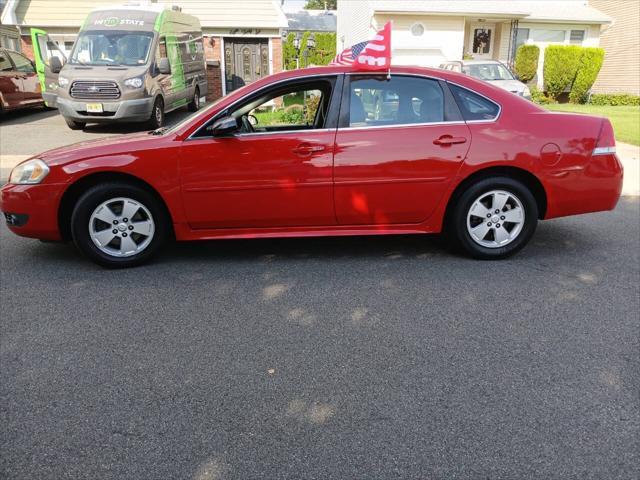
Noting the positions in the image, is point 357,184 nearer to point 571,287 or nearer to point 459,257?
point 459,257

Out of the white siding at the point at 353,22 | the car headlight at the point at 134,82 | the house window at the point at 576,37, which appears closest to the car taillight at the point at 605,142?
the car headlight at the point at 134,82

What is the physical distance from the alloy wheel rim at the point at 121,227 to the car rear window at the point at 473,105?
2.72m

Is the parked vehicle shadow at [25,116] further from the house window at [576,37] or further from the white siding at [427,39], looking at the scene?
the house window at [576,37]

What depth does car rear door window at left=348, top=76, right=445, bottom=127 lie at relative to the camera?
4.65 metres

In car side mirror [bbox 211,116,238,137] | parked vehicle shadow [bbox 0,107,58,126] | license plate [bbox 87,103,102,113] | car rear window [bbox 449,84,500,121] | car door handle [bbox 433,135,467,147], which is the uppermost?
car rear window [bbox 449,84,500,121]

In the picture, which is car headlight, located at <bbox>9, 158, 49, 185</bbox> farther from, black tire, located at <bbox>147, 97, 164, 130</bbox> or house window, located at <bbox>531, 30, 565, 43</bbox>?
house window, located at <bbox>531, 30, 565, 43</bbox>

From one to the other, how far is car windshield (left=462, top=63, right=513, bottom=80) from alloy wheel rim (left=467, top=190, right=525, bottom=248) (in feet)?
42.3

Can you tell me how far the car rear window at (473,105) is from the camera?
4.68m

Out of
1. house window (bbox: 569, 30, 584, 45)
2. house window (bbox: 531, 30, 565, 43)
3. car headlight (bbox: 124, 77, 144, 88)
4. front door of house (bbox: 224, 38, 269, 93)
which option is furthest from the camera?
house window (bbox: 569, 30, 584, 45)

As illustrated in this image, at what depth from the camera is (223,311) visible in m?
3.91

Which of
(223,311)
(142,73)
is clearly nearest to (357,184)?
(223,311)

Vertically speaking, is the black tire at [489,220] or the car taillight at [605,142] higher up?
the car taillight at [605,142]

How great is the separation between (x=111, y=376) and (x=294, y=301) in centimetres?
140

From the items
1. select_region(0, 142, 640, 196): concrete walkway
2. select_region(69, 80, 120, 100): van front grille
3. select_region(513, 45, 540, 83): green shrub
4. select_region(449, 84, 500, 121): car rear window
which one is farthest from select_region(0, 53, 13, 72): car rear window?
select_region(513, 45, 540, 83): green shrub
